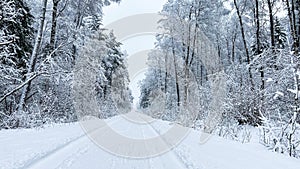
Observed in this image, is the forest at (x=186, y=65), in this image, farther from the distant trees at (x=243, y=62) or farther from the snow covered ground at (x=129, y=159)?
the snow covered ground at (x=129, y=159)

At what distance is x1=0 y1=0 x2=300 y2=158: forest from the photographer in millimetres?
8594

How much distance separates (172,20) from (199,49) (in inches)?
165

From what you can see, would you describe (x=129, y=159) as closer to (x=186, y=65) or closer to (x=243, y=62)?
(x=186, y=65)

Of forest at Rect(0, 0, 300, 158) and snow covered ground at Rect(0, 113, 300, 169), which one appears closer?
snow covered ground at Rect(0, 113, 300, 169)

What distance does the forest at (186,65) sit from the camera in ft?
28.2

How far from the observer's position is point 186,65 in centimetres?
2308

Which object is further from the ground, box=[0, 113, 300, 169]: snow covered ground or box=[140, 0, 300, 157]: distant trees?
box=[140, 0, 300, 157]: distant trees

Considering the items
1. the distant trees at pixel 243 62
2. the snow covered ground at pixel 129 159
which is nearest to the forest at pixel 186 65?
the distant trees at pixel 243 62

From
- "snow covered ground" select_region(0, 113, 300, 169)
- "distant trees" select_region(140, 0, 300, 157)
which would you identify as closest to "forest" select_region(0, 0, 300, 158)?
"distant trees" select_region(140, 0, 300, 157)

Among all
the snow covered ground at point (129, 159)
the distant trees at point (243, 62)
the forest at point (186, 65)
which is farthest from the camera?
the forest at point (186, 65)

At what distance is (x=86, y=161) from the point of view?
5.10 metres

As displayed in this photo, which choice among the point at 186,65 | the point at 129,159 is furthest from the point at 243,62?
the point at 129,159

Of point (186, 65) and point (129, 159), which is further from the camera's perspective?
point (186, 65)

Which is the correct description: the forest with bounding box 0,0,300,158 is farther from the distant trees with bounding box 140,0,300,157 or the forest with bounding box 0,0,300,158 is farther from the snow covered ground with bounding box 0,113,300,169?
the snow covered ground with bounding box 0,113,300,169
